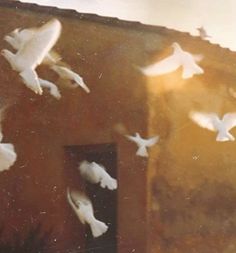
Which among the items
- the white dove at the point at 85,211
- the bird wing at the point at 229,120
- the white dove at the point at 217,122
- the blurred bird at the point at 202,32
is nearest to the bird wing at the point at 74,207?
the white dove at the point at 85,211

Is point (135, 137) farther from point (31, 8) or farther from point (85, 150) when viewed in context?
point (31, 8)

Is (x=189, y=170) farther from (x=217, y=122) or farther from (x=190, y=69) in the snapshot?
(x=190, y=69)

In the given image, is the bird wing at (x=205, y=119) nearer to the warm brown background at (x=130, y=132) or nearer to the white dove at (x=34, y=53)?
the warm brown background at (x=130, y=132)

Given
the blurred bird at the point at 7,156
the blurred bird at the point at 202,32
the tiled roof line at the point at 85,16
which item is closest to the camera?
the blurred bird at the point at 7,156

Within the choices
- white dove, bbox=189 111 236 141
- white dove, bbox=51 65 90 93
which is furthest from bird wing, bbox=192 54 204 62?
white dove, bbox=51 65 90 93

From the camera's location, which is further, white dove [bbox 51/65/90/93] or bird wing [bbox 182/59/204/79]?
bird wing [bbox 182/59/204/79]

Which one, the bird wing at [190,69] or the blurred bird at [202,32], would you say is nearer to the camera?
the bird wing at [190,69]

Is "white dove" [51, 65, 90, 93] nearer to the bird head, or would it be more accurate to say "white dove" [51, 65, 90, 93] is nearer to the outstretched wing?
the bird head
